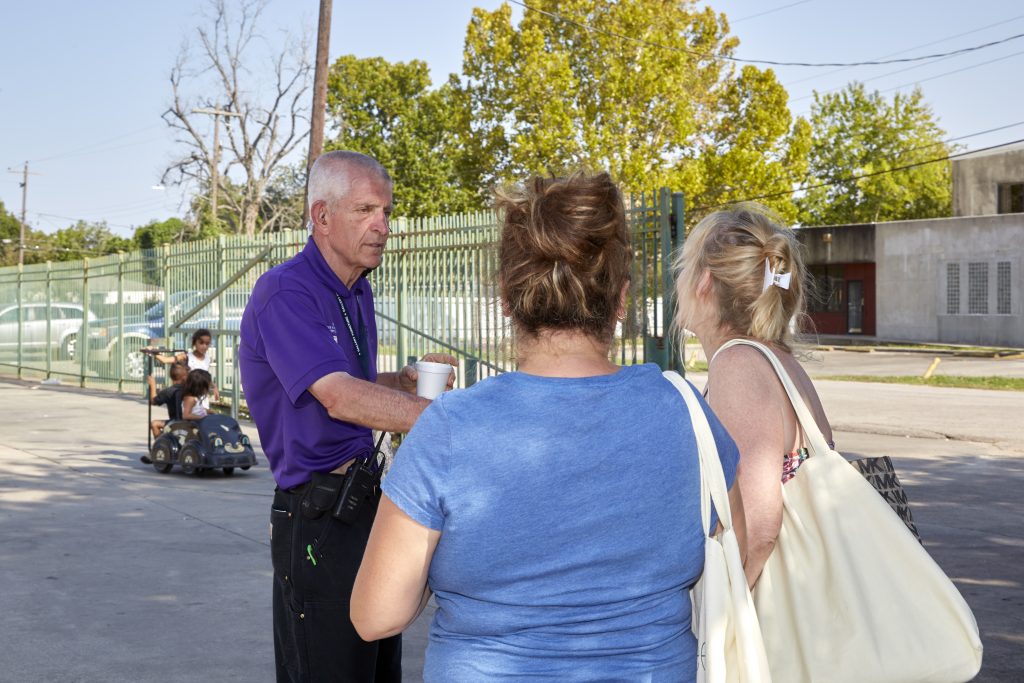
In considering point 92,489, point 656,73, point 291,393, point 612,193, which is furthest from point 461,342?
point 656,73

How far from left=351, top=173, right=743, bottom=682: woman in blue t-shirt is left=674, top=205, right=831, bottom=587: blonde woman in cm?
49

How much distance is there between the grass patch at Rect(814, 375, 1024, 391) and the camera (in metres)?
20.7

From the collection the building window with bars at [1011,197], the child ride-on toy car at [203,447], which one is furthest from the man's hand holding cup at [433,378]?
the building window with bars at [1011,197]

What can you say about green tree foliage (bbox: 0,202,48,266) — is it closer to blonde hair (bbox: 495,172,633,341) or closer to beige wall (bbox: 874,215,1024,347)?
beige wall (bbox: 874,215,1024,347)

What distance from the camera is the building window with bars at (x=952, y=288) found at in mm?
35062

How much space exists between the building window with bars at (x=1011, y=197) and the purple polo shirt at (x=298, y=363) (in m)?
38.3

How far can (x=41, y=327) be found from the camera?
23.6m

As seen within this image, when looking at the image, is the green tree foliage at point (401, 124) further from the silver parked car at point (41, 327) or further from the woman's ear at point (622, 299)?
the woman's ear at point (622, 299)

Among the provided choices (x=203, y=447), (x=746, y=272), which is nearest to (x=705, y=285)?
(x=746, y=272)

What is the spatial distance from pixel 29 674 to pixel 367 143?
47.7 m

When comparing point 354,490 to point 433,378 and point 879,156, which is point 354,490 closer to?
point 433,378

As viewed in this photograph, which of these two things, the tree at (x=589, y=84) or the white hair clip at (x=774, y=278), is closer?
the white hair clip at (x=774, y=278)

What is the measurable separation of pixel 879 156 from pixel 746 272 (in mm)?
65703

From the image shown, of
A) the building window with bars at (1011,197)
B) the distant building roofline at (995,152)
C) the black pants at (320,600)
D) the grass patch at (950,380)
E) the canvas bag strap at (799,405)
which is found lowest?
the grass patch at (950,380)
